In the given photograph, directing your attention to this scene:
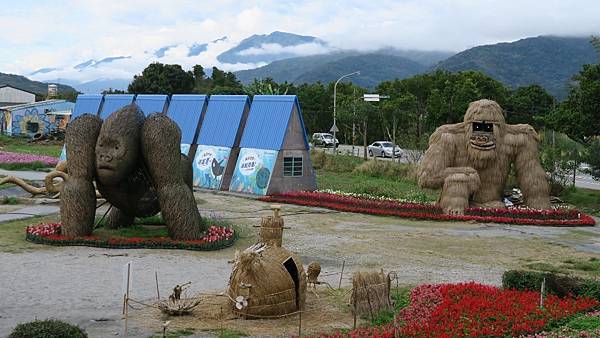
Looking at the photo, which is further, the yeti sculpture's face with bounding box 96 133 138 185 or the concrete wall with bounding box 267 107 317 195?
the concrete wall with bounding box 267 107 317 195

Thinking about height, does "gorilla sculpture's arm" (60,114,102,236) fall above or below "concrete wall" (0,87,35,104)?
below

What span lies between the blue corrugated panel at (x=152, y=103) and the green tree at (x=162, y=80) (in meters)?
37.8

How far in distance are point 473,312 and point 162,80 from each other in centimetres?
6798

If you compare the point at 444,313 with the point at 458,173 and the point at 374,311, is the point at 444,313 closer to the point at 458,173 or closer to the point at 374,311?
the point at 374,311

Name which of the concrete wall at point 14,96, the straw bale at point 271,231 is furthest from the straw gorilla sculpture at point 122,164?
the concrete wall at point 14,96

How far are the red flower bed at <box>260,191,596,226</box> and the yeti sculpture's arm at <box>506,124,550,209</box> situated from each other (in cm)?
71

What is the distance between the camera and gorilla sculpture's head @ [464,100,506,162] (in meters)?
25.1

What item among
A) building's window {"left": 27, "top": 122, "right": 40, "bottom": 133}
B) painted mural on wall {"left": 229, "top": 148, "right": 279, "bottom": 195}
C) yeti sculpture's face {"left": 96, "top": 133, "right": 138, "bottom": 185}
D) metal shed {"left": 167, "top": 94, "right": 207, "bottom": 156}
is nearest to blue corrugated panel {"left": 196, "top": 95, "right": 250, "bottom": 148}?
metal shed {"left": 167, "top": 94, "right": 207, "bottom": 156}

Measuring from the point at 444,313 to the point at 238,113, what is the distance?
2329 cm

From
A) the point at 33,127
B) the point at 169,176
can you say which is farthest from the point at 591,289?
the point at 33,127

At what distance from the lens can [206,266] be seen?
15766mm

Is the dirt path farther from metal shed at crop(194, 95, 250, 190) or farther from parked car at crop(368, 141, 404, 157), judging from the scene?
parked car at crop(368, 141, 404, 157)

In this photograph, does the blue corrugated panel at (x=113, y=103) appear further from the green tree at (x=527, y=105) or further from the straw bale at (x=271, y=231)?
the green tree at (x=527, y=105)

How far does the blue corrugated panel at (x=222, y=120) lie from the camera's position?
32938 mm
